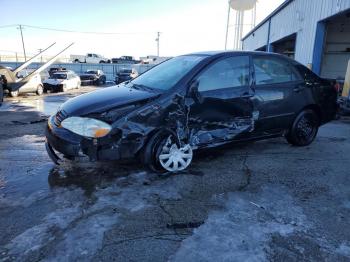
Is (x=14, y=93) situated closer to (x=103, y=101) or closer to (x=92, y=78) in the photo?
(x=92, y=78)

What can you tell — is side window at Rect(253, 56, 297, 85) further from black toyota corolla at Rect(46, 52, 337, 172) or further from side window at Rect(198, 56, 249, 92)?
side window at Rect(198, 56, 249, 92)

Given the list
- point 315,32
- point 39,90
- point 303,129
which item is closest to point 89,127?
point 303,129

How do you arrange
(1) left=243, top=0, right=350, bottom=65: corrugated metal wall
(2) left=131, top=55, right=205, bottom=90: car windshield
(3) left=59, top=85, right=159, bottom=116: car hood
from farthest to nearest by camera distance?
1. (1) left=243, top=0, right=350, bottom=65: corrugated metal wall
2. (2) left=131, top=55, right=205, bottom=90: car windshield
3. (3) left=59, top=85, right=159, bottom=116: car hood

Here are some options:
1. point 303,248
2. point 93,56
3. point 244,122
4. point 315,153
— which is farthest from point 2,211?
point 93,56

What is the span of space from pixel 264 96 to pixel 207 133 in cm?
114

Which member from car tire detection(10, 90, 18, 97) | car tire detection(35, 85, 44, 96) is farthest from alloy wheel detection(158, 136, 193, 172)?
car tire detection(35, 85, 44, 96)

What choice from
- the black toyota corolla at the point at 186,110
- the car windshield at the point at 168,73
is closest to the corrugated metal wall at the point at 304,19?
the black toyota corolla at the point at 186,110

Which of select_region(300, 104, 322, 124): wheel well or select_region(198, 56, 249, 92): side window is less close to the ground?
select_region(198, 56, 249, 92): side window

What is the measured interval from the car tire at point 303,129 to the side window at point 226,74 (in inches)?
55.2

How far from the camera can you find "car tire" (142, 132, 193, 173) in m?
3.84

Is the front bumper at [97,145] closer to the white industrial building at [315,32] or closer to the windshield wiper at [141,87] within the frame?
the windshield wiper at [141,87]

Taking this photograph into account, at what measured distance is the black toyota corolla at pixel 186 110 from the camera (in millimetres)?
3615

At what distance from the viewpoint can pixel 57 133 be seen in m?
3.71

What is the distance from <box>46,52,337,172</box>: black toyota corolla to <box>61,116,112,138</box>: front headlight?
11 millimetres
